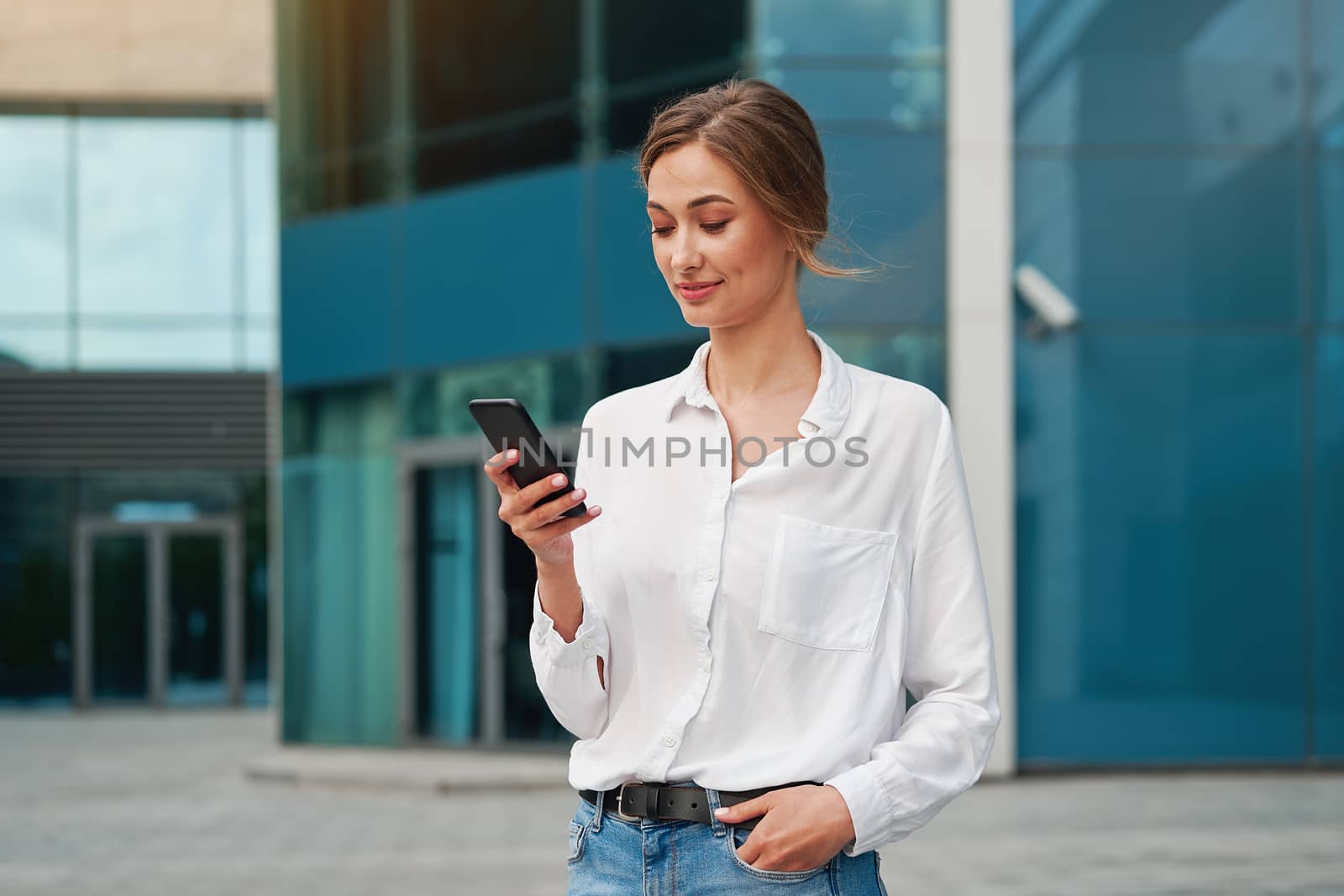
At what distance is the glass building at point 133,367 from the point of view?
21.0m

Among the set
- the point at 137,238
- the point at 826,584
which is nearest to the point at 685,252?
the point at 826,584

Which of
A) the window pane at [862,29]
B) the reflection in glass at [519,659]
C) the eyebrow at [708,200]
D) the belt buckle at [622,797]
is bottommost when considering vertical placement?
the reflection in glass at [519,659]

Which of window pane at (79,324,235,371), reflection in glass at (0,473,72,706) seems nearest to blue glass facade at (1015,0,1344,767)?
window pane at (79,324,235,371)

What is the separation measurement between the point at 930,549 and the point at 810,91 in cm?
957

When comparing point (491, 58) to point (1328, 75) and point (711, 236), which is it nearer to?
point (1328, 75)

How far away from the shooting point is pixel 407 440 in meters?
13.3

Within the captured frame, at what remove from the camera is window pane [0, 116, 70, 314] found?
70.6ft

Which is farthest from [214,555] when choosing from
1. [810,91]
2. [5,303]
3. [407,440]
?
[810,91]

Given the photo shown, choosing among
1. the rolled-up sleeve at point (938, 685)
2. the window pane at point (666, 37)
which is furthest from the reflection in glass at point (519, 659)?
the rolled-up sleeve at point (938, 685)

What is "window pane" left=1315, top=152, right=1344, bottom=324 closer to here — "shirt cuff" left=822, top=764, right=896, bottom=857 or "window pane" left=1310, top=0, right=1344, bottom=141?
"window pane" left=1310, top=0, right=1344, bottom=141

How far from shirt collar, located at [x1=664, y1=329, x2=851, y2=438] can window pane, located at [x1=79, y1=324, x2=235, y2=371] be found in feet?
67.7

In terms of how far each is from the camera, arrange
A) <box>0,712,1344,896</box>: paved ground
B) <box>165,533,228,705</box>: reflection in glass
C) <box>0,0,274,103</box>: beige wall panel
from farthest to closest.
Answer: <box>165,533,228,705</box>: reflection in glass
<box>0,0,274,103</box>: beige wall panel
<box>0,712,1344,896</box>: paved ground

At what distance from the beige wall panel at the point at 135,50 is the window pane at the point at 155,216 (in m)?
0.54

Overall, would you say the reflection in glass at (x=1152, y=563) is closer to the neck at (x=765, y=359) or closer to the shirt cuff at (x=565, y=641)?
the neck at (x=765, y=359)
